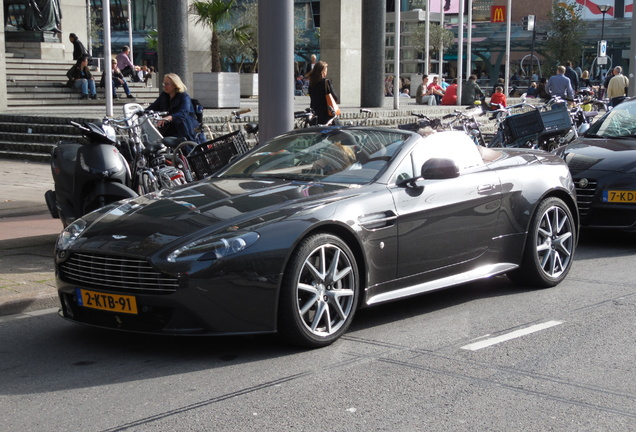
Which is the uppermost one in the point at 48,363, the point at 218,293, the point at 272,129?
the point at 272,129

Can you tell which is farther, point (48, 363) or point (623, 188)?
point (623, 188)

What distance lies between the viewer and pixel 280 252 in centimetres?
550

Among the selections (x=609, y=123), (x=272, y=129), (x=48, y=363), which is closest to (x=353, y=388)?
(x=48, y=363)

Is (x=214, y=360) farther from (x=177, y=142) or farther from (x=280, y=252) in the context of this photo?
(x=177, y=142)

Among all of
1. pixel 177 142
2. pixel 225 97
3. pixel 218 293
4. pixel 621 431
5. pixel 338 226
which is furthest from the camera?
pixel 225 97

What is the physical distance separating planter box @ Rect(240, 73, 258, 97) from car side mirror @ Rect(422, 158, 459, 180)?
80.7 feet

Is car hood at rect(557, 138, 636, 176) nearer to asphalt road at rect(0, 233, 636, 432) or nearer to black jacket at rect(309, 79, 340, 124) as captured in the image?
asphalt road at rect(0, 233, 636, 432)

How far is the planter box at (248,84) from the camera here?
101 feet

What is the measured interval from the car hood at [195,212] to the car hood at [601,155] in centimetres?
464

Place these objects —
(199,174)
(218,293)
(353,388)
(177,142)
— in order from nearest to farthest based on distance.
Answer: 1. (353,388)
2. (218,293)
3. (199,174)
4. (177,142)

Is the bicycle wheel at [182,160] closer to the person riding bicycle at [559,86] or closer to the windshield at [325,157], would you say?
the windshield at [325,157]

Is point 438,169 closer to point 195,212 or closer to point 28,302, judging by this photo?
point 195,212

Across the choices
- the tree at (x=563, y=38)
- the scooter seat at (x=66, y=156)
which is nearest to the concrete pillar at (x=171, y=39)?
the scooter seat at (x=66, y=156)

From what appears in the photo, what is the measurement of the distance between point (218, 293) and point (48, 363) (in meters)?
1.18
